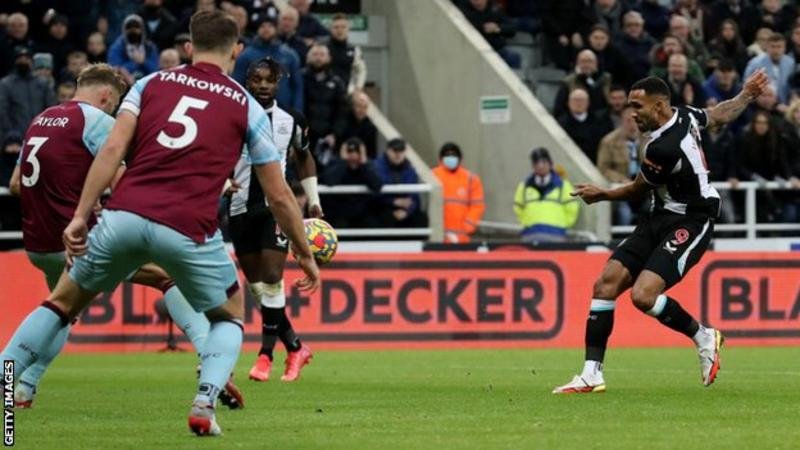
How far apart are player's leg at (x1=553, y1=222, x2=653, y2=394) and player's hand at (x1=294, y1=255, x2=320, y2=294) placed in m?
3.71

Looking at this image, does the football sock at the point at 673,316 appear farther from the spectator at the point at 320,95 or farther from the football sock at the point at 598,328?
the spectator at the point at 320,95

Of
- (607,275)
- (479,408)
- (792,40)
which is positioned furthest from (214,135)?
(792,40)

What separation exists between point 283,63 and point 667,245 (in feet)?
34.8

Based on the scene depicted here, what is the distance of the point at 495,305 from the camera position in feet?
72.0

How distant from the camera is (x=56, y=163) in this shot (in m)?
12.5

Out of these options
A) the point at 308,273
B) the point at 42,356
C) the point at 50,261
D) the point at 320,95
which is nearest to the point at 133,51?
the point at 320,95

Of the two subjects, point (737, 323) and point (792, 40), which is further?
point (792, 40)

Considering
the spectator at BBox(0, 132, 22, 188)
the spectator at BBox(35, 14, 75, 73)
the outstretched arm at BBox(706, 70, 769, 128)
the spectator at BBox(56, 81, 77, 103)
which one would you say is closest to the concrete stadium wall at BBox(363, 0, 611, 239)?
the spectator at BBox(35, 14, 75, 73)

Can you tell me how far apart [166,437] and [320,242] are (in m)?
4.50

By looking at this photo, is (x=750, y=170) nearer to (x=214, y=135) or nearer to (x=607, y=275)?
(x=607, y=275)

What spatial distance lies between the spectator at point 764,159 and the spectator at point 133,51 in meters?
7.91

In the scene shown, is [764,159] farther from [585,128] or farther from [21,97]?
[21,97]

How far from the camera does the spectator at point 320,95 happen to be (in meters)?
23.9

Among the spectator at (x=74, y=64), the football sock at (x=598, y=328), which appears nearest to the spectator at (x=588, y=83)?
the spectator at (x=74, y=64)
